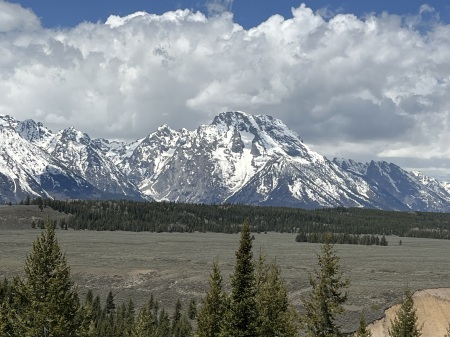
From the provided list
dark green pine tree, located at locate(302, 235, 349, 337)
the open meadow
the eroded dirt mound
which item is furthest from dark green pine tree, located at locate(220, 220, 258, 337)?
the eroded dirt mound

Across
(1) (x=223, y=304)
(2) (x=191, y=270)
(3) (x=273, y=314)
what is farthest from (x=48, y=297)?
(2) (x=191, y=270)

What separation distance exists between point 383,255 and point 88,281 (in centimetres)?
11001

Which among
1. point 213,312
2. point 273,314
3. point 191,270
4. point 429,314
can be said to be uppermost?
point 273,314

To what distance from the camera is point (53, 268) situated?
96.8 feet

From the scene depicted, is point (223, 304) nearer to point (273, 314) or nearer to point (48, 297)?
point (273, 314)

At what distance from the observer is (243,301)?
3300cm

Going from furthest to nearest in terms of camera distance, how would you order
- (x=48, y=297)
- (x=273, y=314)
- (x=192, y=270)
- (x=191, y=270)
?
Answer: (x=192, y=270), (x=191, y=270), (x=273, y=314), (x=48, y=297)

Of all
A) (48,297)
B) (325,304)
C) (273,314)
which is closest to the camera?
(48,297)

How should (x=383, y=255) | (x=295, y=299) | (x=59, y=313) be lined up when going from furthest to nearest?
A: (x=383, y=255), (x=295, y=299), (x=59, y=313)

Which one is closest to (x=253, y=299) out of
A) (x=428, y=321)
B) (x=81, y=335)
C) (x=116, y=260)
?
(x=81, y=335)

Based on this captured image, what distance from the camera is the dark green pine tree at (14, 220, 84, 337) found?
2775 cm

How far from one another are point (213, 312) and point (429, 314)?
2551 inches

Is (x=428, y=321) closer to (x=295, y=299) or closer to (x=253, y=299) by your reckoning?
(x=295, y=299)

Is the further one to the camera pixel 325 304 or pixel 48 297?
pixel 325 304
